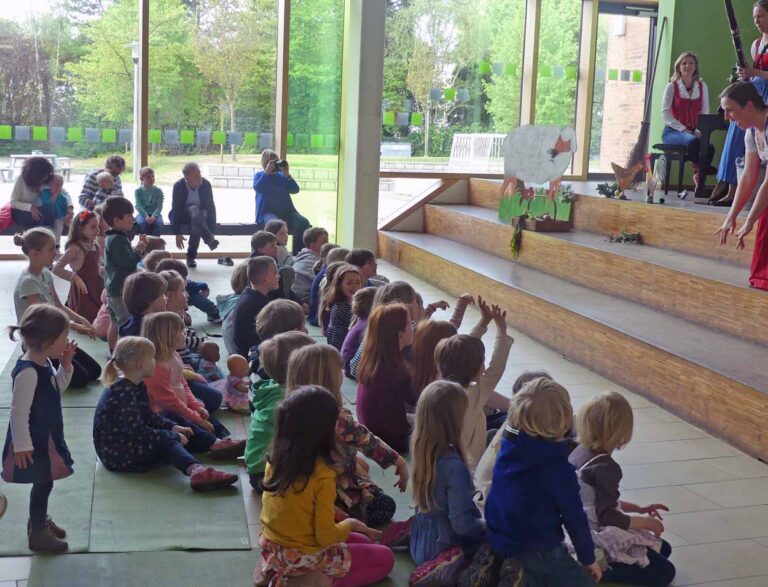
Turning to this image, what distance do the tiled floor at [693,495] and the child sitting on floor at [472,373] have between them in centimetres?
40

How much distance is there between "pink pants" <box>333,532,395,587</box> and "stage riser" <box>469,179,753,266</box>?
167 inches

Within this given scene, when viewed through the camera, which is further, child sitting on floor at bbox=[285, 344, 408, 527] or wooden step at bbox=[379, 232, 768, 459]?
wooden step at bbox=[379, 232, 768, 459]

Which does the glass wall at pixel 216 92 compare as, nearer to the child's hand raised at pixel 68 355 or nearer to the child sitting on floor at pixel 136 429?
the child sitting on floor at pixel 136 429

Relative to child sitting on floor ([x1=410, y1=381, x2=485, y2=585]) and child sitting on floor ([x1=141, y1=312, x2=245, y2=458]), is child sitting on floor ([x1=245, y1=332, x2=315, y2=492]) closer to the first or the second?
child sitting on floor ([x1=141, y1=312, x2=245, y2=458])

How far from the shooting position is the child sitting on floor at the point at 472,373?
3779mm

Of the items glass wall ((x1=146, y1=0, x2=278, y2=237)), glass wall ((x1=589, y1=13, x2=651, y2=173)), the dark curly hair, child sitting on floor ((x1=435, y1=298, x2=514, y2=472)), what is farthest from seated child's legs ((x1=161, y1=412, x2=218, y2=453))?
glass wall ((x1=589, y1=13, x2=651, y2=173))

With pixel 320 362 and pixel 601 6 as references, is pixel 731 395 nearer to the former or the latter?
pixel 320 362

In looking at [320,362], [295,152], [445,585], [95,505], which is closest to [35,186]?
[295,152]

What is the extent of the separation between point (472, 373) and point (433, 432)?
690mm

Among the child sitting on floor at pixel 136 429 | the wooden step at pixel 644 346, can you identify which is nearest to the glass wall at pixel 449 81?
the wooden step at pixel 644 346

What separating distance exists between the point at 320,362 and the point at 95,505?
118 cm

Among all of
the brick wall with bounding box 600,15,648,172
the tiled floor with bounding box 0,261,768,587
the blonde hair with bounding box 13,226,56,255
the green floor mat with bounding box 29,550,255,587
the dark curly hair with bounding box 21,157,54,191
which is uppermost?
the brick wall with bounding box 600,15,648,172

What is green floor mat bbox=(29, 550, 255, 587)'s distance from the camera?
3.20 m

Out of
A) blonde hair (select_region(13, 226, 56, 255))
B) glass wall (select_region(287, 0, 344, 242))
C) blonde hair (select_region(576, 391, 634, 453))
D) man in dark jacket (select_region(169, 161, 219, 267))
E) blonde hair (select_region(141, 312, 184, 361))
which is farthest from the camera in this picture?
glass wall (select_region(287, 0, 344, 242))
